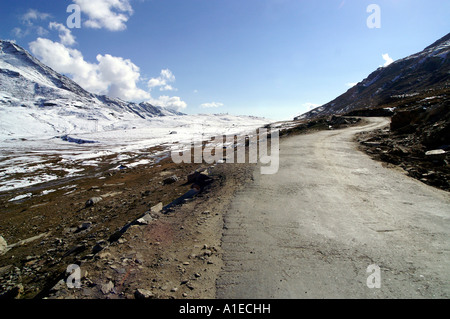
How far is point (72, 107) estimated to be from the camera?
193625mm

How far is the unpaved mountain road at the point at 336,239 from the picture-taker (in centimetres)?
406

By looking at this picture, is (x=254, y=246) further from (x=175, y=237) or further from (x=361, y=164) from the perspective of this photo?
(x=361, y=164)

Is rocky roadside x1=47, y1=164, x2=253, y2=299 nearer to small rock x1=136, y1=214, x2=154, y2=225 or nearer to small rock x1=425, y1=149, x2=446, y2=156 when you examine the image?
small rock x1=136, y1=214, x2=154, y2=225

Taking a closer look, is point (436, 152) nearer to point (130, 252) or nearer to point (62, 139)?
point (130, 252)

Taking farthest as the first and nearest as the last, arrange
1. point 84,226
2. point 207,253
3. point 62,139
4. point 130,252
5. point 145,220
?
point 62,139 < point 84,226 < point 145,220 < point 130,252 < point 207,253

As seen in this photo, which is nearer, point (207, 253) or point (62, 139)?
point (207, 253)

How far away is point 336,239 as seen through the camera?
5.52 m

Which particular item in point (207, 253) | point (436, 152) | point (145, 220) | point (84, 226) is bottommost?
point (84, 226)

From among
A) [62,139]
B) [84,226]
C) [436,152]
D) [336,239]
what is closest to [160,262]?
[336,239]

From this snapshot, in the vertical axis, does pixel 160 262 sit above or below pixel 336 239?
below

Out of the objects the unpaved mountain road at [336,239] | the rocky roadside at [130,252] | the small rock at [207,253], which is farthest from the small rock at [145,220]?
the small rock at [207,253]

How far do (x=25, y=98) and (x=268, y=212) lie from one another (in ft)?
882

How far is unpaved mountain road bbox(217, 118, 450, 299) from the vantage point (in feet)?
13.3
